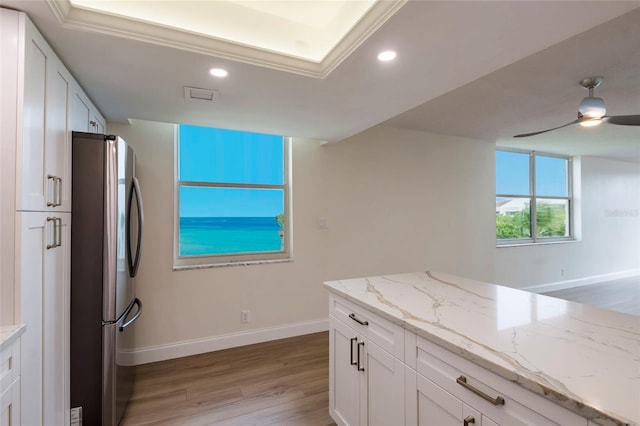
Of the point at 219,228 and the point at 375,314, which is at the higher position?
the point at 219,228

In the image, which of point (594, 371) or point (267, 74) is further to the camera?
point (267, 74)

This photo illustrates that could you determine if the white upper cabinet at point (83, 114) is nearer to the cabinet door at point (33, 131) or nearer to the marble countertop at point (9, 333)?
the cabinet door at point (33, 131)

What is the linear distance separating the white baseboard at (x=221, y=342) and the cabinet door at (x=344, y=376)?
4.97 feet

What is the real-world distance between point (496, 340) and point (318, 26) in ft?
6.44

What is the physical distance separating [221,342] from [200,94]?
7.82ft

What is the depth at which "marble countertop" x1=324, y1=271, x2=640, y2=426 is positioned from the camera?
75cm

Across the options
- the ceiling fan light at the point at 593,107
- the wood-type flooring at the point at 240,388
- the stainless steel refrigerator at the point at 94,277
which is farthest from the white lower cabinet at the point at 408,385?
the ceiling fan light at the point at 593,107

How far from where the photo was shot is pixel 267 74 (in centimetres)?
186

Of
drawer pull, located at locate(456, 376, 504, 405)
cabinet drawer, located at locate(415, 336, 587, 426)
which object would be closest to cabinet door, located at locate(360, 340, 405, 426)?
cabinet drawer, located at locate(415, 336, 587, 426)

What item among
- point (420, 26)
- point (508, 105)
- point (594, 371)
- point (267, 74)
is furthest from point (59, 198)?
point (508, 105)

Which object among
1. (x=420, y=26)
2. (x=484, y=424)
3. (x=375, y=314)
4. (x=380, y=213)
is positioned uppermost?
(x=420, y=26)

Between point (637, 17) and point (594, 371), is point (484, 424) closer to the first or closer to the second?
point (594, 371)

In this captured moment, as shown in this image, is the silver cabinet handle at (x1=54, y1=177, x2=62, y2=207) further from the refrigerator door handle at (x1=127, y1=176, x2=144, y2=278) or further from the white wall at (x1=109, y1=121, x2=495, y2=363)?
the white wall at (x1=109, y1=121, x2=495, y2=363)

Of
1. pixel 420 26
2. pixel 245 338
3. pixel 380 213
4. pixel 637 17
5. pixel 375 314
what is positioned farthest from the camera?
pixel 380 213
